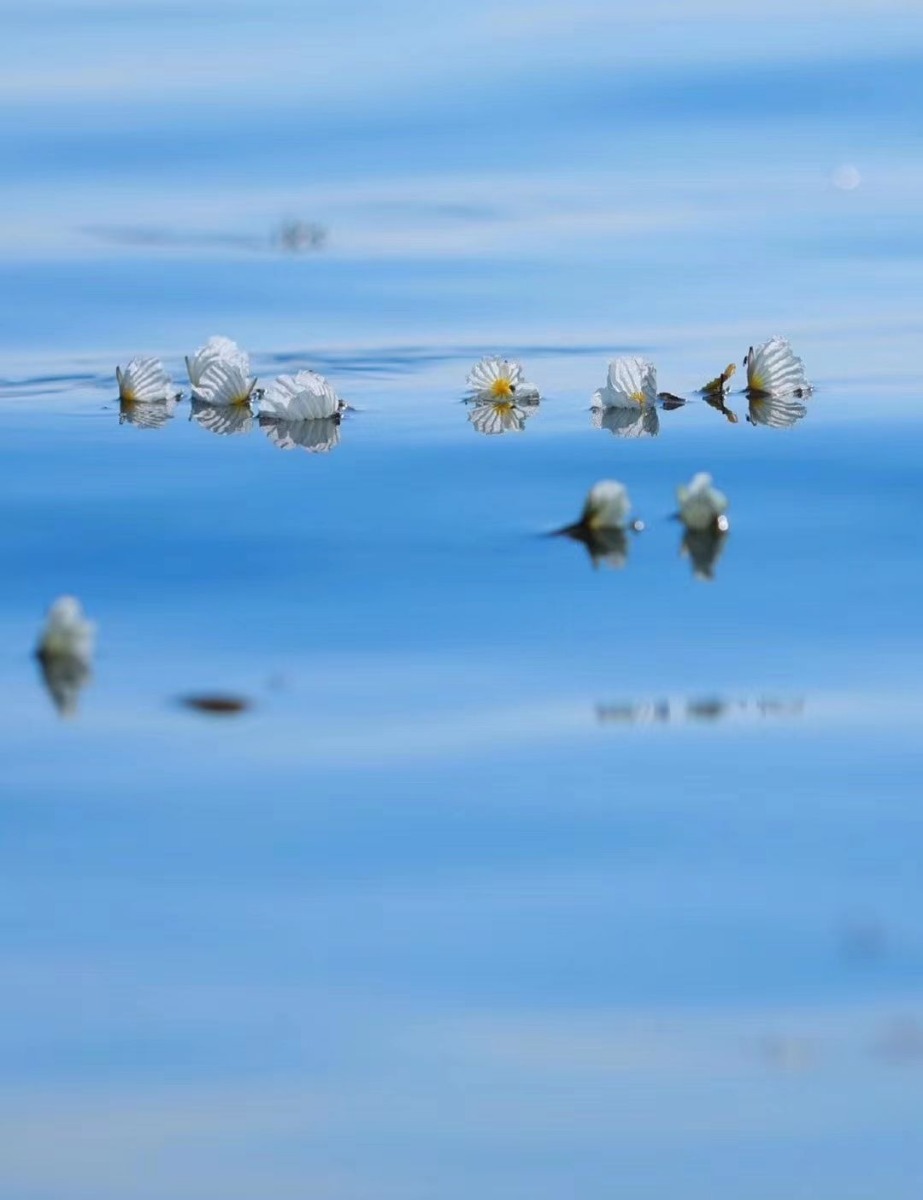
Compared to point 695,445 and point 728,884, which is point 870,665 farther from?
point 695,445

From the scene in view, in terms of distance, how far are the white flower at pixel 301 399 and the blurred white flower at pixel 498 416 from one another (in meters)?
0.23

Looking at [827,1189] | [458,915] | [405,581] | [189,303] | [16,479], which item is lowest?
[827,1189]

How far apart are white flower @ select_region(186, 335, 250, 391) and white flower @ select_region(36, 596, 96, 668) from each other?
1354 mm

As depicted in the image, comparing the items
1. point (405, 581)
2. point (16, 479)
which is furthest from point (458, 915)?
point (16, 479)

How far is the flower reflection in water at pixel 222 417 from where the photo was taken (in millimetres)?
3416

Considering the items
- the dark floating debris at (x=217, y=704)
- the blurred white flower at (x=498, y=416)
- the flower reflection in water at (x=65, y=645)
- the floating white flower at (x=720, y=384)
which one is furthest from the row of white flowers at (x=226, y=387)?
the dark floating debris at (x=217, y=704)

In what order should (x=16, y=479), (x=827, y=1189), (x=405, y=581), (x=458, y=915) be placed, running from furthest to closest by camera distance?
(x=16, y=479) → (x=405, y=581) → (x=458, y=915) → (x=827, y=1189)

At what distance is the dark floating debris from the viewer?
2063 millimetres

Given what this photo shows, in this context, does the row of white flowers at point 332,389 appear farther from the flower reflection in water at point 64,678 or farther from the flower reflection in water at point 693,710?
the flower reflection in water at point 693,710

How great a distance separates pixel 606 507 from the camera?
8.98ft

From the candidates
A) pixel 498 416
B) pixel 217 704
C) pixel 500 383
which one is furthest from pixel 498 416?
pixel 217 704

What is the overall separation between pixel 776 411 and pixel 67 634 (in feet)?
5.25

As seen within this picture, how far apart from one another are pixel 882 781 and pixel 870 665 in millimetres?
346

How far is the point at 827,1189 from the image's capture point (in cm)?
123
